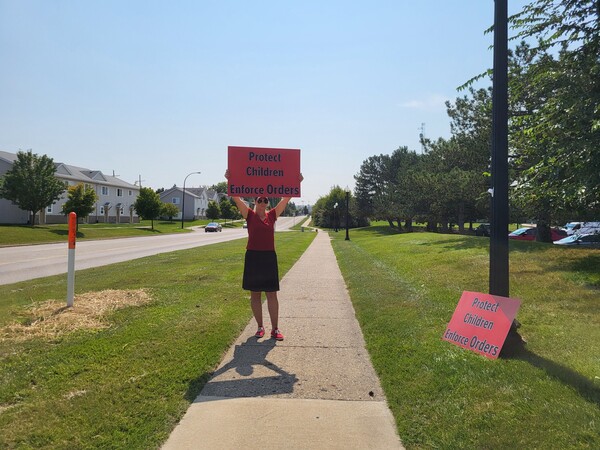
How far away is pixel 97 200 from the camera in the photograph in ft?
155

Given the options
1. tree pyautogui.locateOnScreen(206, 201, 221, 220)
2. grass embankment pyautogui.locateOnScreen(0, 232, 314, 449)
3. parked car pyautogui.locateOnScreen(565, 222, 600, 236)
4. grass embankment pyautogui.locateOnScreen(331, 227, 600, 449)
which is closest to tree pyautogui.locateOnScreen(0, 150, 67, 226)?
grass embankment pyautogui.locateOnScreen(0, 232, 314, 449)

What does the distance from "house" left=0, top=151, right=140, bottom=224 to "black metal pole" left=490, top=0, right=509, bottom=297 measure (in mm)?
47242

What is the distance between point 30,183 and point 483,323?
140 ft

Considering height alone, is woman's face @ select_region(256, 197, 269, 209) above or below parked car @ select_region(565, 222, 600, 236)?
above

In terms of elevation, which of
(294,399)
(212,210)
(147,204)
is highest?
(212,210)

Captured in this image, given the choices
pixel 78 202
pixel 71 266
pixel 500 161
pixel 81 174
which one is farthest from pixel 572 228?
pixel 81 174

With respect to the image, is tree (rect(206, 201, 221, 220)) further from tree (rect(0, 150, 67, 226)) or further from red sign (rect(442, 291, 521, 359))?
red sign (rect(442, 291, 521, 359))

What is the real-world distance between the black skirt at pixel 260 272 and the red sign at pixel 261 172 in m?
0.84

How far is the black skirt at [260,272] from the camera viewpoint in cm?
559

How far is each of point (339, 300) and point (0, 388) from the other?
5.89 meters

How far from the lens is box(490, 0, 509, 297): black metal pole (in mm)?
4875

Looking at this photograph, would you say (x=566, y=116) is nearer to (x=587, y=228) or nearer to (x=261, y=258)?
(x=261, y=258)

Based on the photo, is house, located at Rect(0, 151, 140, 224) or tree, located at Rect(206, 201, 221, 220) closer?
house, located at Rect(0, 151, 140, 224)

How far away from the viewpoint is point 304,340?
5727 millimetres
